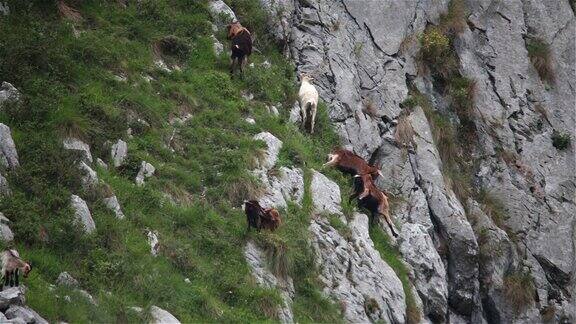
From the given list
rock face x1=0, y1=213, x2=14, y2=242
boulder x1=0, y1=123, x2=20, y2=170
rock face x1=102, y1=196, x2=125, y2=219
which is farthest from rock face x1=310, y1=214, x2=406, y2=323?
rock face x1=0, y1=213, x2=14, y2=242

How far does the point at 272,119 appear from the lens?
19.2m

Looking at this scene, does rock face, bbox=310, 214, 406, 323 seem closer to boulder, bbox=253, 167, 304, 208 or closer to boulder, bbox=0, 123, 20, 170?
boulder, bbox=253, 167, 304, 208

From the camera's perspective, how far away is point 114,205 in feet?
46.4

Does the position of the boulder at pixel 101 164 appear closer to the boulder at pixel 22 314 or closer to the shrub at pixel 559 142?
the boulder at pixel 22 314

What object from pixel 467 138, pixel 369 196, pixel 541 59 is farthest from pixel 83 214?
pixel 541 59

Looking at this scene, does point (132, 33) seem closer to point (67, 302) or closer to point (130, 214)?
Result: point (130, 214)

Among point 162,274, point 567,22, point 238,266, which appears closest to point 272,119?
point 238,266

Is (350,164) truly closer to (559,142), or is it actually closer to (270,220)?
(270,220)

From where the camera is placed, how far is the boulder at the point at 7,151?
13.3m

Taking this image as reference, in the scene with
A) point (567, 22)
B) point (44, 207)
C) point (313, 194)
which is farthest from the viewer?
point (567, 22)

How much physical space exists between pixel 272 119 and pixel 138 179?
4.68 metres

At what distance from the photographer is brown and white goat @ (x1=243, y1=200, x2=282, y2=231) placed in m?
15.4

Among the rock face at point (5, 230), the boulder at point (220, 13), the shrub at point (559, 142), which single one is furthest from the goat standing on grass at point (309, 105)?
the shrub at point (559, 142)

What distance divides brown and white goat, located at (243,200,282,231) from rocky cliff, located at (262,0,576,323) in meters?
4.57
